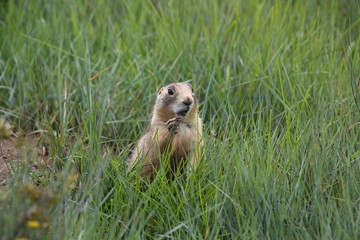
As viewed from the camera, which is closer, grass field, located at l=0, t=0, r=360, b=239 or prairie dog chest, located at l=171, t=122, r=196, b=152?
grass field, located at l=0, t=0, r=360, b=239

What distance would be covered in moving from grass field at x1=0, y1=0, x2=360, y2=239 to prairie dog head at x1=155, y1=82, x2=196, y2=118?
254 millimetres

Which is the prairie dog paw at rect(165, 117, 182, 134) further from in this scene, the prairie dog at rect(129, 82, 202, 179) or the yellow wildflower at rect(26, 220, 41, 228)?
the yellow wildflower at rect(26, 220, 41, 228)

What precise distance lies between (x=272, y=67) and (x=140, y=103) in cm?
108

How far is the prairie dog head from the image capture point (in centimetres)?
412

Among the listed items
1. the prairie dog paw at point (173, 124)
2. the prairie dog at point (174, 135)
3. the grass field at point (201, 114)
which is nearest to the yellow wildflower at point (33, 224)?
the grass field at point (201, 114)

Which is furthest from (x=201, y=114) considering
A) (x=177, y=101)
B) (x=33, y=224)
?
(x=33, y=224)

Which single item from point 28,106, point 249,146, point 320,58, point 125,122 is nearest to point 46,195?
point 249,146

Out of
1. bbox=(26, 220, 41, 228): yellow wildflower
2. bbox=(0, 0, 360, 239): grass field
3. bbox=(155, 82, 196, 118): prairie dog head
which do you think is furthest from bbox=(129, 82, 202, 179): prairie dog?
bbox=(26, 220, 41, 228): yellow wildflower

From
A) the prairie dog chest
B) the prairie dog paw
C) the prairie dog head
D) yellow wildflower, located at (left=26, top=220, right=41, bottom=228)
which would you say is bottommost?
the prairie dog chest

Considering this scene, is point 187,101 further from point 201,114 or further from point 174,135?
point 201,114

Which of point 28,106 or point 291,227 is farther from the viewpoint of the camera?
point 28,106

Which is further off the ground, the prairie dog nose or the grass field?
the prairie dog nose

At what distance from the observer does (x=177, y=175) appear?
3.86 metres

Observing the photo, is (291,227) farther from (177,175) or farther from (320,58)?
(320,58)
